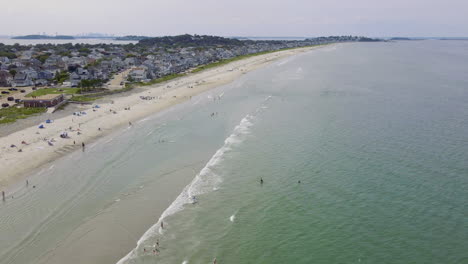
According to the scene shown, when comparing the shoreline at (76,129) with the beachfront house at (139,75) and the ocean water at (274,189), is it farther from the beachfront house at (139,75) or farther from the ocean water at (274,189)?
the beachfront house at (139,75)

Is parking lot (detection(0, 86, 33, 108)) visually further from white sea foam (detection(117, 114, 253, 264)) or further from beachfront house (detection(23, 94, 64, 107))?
white sea foam (detection(117, 114, 253, 264))

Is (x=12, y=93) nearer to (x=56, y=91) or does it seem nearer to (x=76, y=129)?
(x=56, y=91)

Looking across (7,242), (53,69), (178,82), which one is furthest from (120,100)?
(53,69)

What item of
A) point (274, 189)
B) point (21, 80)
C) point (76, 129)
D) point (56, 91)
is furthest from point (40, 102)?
point (274, 189)

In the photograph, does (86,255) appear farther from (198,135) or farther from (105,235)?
(198,135)

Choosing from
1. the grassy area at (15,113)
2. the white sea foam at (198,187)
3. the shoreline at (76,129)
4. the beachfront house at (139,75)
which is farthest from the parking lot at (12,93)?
the white sea foam at (198,187)

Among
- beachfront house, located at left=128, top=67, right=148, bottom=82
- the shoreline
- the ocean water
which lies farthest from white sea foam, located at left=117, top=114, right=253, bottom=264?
beachfront house, located at left=128, top=67, right=148, bottom=82
